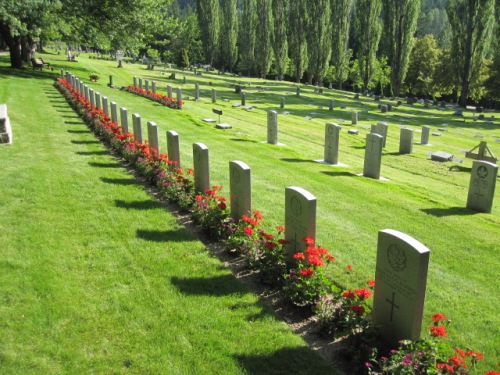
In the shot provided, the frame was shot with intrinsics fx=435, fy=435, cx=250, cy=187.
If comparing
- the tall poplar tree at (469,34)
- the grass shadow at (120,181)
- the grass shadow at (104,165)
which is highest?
the tall poplar tree at (469,34)

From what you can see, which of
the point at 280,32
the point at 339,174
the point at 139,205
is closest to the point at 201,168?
the point at 139,205

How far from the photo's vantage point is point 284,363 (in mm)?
4711

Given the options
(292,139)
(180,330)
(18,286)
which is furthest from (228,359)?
(292,139)

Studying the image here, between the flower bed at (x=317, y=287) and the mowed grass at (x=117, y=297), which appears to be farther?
the mowed grass at (x=117, y=297)

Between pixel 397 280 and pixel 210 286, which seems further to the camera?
pixel 210 286

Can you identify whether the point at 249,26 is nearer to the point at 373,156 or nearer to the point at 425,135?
the point at 425,135

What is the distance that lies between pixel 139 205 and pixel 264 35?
59.1 m

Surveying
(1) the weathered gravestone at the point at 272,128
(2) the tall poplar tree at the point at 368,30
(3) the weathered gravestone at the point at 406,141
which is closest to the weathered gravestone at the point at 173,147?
(1) the weathered gravestone at the point at 272,128

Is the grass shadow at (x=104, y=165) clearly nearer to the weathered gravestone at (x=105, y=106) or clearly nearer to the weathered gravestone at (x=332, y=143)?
the weathered gravestone at (x=105, y=106)

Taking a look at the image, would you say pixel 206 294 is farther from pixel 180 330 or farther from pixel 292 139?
pixel 292 139

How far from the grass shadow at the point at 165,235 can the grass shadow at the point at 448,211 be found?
228 inches

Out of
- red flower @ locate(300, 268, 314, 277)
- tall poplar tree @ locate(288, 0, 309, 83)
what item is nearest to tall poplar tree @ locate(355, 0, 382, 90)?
tall poplar tree @ locate(288, 0, 309, 83)

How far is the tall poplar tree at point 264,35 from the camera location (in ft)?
206

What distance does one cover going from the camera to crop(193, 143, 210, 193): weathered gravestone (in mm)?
9031
